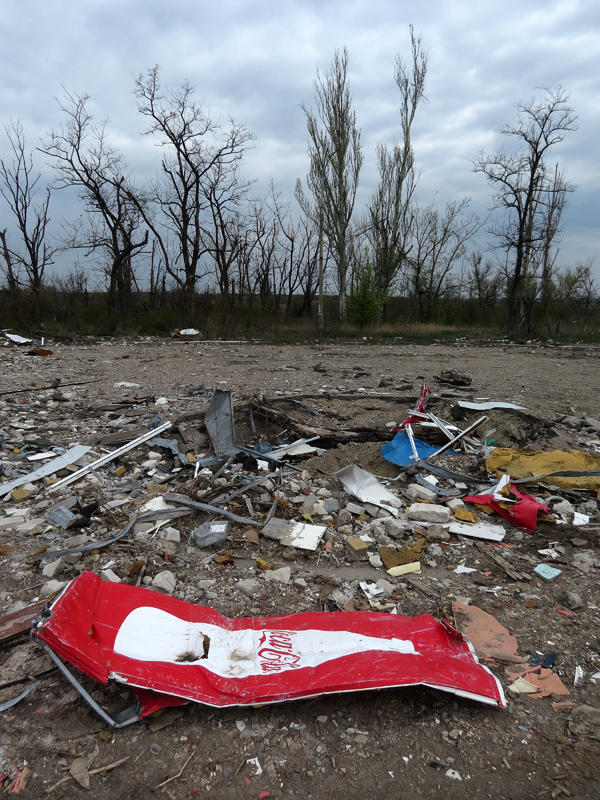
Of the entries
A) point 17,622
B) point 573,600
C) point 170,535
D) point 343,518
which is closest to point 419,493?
point 343,518

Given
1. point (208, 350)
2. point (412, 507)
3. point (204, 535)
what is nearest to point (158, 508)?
point (204, 535)

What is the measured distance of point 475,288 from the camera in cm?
2595

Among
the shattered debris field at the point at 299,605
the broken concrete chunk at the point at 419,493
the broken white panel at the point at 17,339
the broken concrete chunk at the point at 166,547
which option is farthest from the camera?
the broken white panel at the point at 17,339

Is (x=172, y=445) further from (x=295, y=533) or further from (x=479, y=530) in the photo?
(x=479, y=530)

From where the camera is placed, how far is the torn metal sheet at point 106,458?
3057mm

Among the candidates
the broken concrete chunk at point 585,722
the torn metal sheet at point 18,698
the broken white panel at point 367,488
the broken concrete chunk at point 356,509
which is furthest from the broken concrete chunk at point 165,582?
the broken concrete chunk at point 585,722

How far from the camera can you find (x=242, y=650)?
1.58m

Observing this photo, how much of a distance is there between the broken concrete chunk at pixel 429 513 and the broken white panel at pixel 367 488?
111mm

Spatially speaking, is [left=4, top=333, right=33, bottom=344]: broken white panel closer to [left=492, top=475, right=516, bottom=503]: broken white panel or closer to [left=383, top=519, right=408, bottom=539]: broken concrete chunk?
[left=383, top=519, right=408, bottom=539]: broken concrete chunk

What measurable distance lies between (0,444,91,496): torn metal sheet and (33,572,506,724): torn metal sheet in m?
1.70

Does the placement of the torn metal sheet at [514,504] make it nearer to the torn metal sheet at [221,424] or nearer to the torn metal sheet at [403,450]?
the torn metal sheet at [403,450]

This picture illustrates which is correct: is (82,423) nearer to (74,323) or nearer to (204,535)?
(204,535)

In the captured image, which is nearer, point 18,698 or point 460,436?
point 18,698

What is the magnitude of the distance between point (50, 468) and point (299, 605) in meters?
2.32
